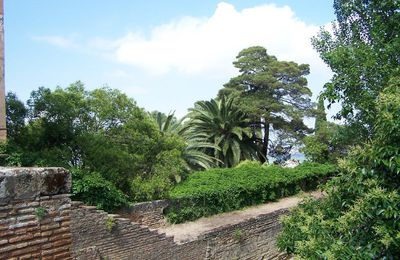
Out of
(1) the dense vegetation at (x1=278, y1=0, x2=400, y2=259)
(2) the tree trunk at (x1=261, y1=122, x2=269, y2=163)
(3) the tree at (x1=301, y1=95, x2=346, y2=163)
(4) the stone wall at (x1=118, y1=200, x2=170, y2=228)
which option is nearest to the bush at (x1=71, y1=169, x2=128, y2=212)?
(4) the stone wall at (x1=118, y1=200, x2=170, y2=228)

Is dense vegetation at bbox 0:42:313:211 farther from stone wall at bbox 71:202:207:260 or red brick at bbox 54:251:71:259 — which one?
red brick at bbox 54:251:71:259

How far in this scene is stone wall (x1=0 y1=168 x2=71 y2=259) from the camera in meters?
2.76

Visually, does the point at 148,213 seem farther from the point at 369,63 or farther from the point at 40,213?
the point at 40,213

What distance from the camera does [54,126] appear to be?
12406 millimetres

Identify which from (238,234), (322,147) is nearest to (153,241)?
(238,234)

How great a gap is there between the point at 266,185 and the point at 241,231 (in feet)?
14.3

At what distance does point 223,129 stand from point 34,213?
23.3 m

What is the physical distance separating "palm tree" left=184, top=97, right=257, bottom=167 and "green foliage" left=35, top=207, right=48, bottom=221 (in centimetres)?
2195

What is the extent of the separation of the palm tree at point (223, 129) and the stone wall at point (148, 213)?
1198 centimetres

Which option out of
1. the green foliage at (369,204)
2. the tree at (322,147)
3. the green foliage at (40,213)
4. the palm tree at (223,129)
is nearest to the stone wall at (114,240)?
the green foliage at (369,204)

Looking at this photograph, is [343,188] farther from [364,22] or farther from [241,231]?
[241,231]

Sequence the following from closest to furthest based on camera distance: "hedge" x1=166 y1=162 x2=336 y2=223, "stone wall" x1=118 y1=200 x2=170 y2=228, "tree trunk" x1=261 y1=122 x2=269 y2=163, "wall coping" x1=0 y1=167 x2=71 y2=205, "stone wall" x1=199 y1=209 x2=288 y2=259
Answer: "wall coping" x1=0 y1=167 x2=71 y2=205, "stone wall" x1=118 y1=200 x2=170 y2=228, "stone wall" x1=199 y1=209 x2=288 y2=259, "hedge" x1=166 y1=162 x2=336 y2=223, "tree trunk" x1=261 y1=122 x2=269 y2=163

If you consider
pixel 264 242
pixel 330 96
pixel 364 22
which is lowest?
pixel 264 242

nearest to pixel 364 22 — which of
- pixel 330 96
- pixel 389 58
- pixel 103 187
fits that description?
pixel 389 58
